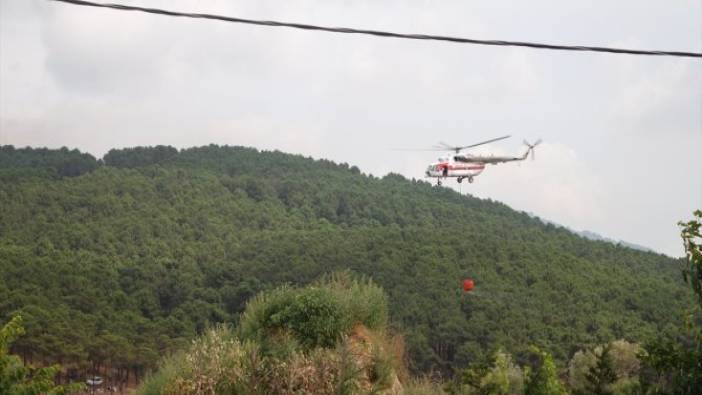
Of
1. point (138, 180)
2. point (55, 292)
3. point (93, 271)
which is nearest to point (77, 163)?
point (138, 180)

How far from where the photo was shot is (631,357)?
59.8 m

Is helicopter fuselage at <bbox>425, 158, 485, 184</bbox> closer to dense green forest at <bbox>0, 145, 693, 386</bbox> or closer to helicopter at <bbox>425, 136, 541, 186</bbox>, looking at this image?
helicopter at <bbox>425, 136, 541, 186</bbox>

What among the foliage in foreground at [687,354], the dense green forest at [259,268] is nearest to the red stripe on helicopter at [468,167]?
the foliage in foreground at [687,354]

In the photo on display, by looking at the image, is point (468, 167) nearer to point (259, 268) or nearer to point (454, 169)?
point (454, 169)

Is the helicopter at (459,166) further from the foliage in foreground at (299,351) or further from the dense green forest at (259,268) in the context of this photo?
the dense green forest at (259,268)

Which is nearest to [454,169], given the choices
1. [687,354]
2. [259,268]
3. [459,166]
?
[459,166]

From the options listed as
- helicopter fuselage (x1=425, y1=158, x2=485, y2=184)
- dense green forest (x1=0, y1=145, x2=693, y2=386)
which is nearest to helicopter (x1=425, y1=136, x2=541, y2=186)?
helicopter fuselage (x1=425, y1=158, x2=485, y2=184)

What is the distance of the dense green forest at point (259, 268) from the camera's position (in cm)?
8644

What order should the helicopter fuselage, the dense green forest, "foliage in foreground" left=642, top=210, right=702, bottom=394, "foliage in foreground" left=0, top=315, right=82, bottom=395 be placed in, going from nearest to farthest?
"foliage in foreground" left=642, top=210, right=702, bottom=394
"foliage in foreground" left=0, top=315, right=82, bottom=395
the helicopter fuselage
the dense green forest

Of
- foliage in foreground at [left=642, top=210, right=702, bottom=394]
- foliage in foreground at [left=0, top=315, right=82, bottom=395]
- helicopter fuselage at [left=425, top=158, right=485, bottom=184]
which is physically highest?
helicopter fuselage at [left=425, top=158, right=485, bottom=184]

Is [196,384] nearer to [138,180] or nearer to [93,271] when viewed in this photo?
[93,271]

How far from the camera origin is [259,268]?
11431 cm

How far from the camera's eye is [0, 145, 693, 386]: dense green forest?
284ft

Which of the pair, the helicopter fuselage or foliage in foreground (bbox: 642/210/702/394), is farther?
the helicopter fuselage
